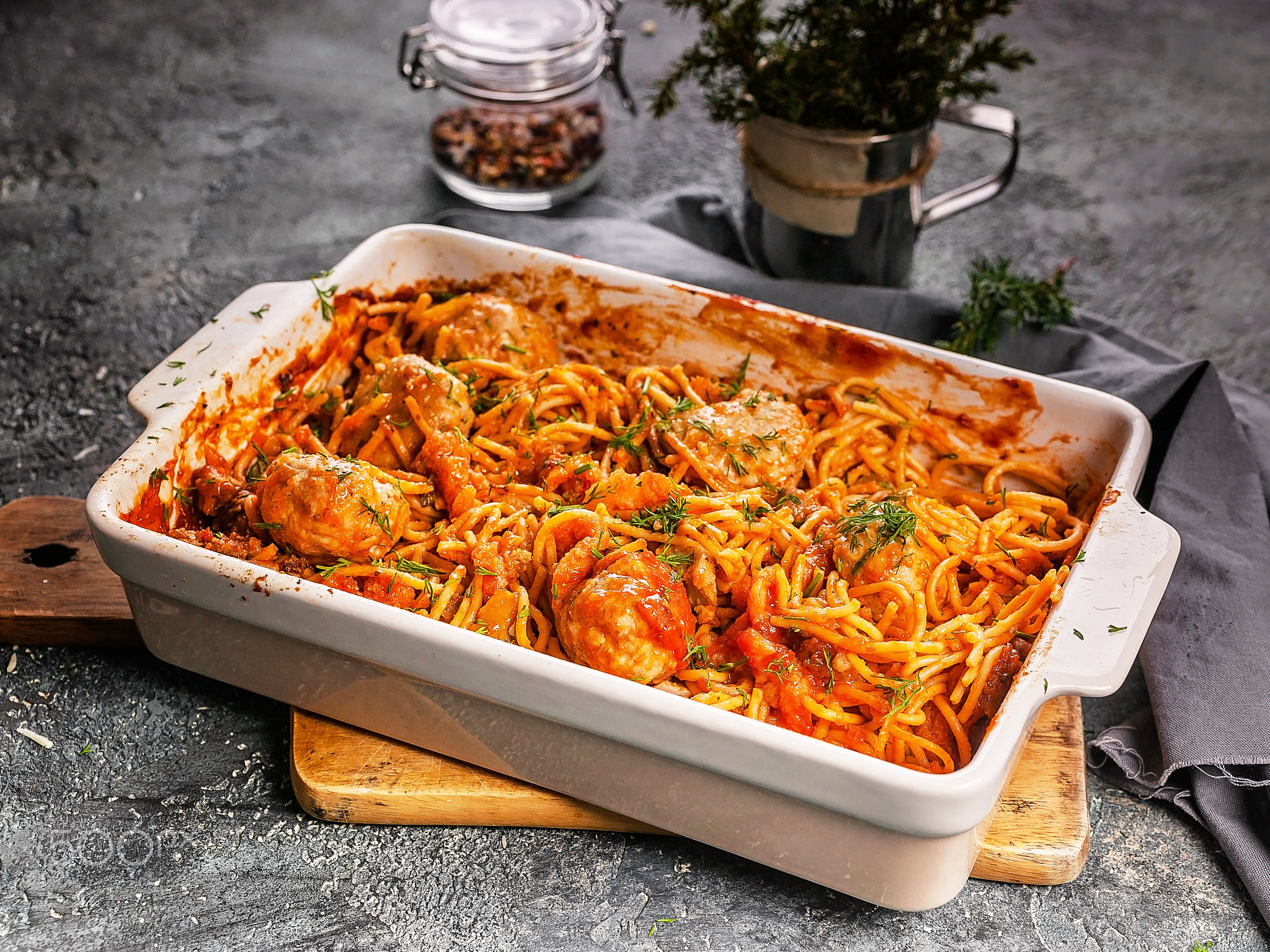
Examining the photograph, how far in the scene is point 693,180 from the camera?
5.48m

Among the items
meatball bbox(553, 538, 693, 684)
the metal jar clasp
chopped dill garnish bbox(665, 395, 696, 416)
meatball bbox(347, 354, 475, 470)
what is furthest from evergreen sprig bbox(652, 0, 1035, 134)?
meatball bbox(553, 538, 693, 684)

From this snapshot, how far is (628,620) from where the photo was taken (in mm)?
2518

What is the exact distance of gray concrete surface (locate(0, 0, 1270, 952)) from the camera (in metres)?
2.71

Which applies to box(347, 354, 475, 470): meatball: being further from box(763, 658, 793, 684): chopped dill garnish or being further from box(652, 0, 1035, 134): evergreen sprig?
box(652, 0, 1035, 134): evergreen sprig

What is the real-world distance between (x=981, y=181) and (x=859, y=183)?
61 cm

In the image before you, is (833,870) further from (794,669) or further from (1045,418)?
(1045,418)

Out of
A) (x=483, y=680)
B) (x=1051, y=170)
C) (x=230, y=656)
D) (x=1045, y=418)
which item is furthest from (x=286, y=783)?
(x=1051, y=170)

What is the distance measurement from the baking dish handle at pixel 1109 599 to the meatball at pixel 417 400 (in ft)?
5.40

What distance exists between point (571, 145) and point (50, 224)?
2.23 m

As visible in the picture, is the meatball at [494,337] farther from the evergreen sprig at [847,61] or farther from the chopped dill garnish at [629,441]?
the evergreen sprig at [847,61]

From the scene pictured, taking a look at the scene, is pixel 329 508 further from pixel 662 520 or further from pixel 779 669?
pixel 779 669

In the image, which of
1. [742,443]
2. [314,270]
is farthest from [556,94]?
[742,443]

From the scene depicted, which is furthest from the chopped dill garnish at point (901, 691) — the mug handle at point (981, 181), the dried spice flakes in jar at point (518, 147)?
the dried spice flakes in jar at point (518, 147)

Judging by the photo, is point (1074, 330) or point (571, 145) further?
point (571, 145)
